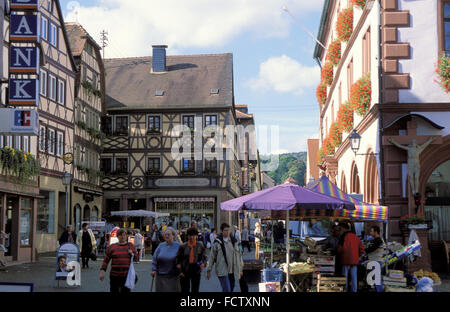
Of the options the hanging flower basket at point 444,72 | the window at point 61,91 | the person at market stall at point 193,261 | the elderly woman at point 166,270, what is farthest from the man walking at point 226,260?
the window at point 61,91

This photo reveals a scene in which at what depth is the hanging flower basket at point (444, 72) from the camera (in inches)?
741

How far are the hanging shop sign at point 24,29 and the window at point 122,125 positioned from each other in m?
26.2

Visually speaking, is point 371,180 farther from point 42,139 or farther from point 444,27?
point 42,139

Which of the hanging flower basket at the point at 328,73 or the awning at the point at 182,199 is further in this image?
the awning at the point at 182,199

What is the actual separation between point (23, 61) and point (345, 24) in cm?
1215

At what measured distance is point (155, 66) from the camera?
51406 millimetres

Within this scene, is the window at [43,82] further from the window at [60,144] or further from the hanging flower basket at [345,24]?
the hanging flower basket at [345,24]

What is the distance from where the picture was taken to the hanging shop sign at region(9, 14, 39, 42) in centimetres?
2019

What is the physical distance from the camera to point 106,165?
4628 centimetres

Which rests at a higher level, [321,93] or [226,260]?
[321,93]

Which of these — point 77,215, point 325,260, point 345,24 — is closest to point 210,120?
point 77,215
